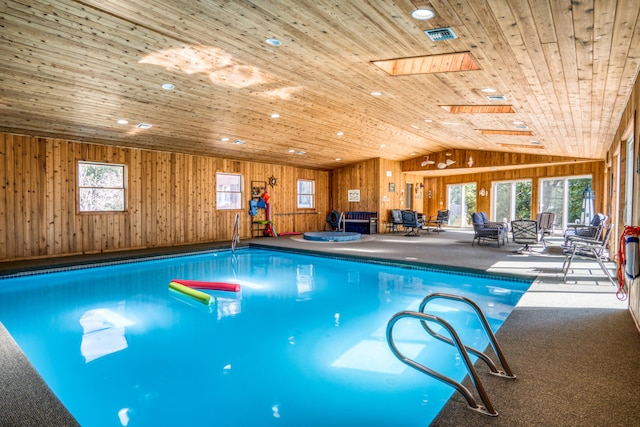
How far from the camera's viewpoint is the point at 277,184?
12.9 meters

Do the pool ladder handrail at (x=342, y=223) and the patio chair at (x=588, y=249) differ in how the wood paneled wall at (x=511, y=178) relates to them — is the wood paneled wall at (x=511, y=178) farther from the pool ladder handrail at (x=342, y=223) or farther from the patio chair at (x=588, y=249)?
the patio chair at (x=588, y=249)

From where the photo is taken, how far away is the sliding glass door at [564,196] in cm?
1270

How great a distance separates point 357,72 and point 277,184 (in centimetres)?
840

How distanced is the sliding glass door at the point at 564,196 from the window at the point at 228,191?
10820 millimetres

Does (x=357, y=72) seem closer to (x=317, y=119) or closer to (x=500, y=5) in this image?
(x=500, y=5)

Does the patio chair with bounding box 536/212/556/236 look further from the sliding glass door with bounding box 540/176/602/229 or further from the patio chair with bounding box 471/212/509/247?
the sliding glass door with bounding box 540/176/602/229

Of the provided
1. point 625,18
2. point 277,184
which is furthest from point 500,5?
point 277,184

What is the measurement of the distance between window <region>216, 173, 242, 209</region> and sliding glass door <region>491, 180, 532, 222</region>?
10294 mm

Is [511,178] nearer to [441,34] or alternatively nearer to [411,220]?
[411,220]

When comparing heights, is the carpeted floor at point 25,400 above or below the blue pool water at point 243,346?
above

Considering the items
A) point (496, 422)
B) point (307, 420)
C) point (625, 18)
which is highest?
point (625, 18)

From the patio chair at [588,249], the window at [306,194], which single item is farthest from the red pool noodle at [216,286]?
the window at [306,194]

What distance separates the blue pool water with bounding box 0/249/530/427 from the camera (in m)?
2.63

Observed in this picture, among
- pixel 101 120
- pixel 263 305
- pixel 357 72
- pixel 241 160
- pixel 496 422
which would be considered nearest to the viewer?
pixel 496 422
